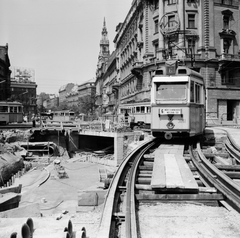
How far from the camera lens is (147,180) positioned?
7.75 meters

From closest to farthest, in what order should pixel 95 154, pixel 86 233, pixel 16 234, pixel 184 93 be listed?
pixel 16 234 → pixel 86 233 → pixel 184 93 → pixel 95 154

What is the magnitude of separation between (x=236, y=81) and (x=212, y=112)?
19.0 ft

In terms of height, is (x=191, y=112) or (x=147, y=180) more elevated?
(x=191, y=112)

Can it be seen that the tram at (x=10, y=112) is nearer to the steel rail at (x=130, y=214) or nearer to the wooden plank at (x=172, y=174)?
the wooden plank at (x=172, y=174)

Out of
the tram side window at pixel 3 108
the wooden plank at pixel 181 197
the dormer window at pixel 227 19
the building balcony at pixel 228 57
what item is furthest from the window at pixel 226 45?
the wooden plank at pixel 181 197

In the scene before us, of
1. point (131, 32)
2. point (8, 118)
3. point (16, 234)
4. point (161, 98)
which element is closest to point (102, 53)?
point (131, 32)

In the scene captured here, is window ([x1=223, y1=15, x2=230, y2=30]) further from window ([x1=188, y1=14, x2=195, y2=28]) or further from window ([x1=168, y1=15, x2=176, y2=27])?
window ([x1=168, y1=15, x2=176, y2=27])

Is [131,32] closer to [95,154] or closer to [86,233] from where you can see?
[95,154]

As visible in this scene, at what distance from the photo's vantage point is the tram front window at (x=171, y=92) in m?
12.5

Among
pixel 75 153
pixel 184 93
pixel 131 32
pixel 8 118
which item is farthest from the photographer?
pixel 131 32

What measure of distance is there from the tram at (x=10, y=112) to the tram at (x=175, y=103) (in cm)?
3322

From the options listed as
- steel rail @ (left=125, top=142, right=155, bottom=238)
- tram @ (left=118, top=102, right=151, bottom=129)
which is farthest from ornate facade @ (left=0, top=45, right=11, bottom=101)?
steel rail @ (left=125, top=142, right=155, bottom=238)

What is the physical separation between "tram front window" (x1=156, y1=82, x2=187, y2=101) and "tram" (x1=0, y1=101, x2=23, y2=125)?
110 ft

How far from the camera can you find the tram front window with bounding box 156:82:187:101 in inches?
491
